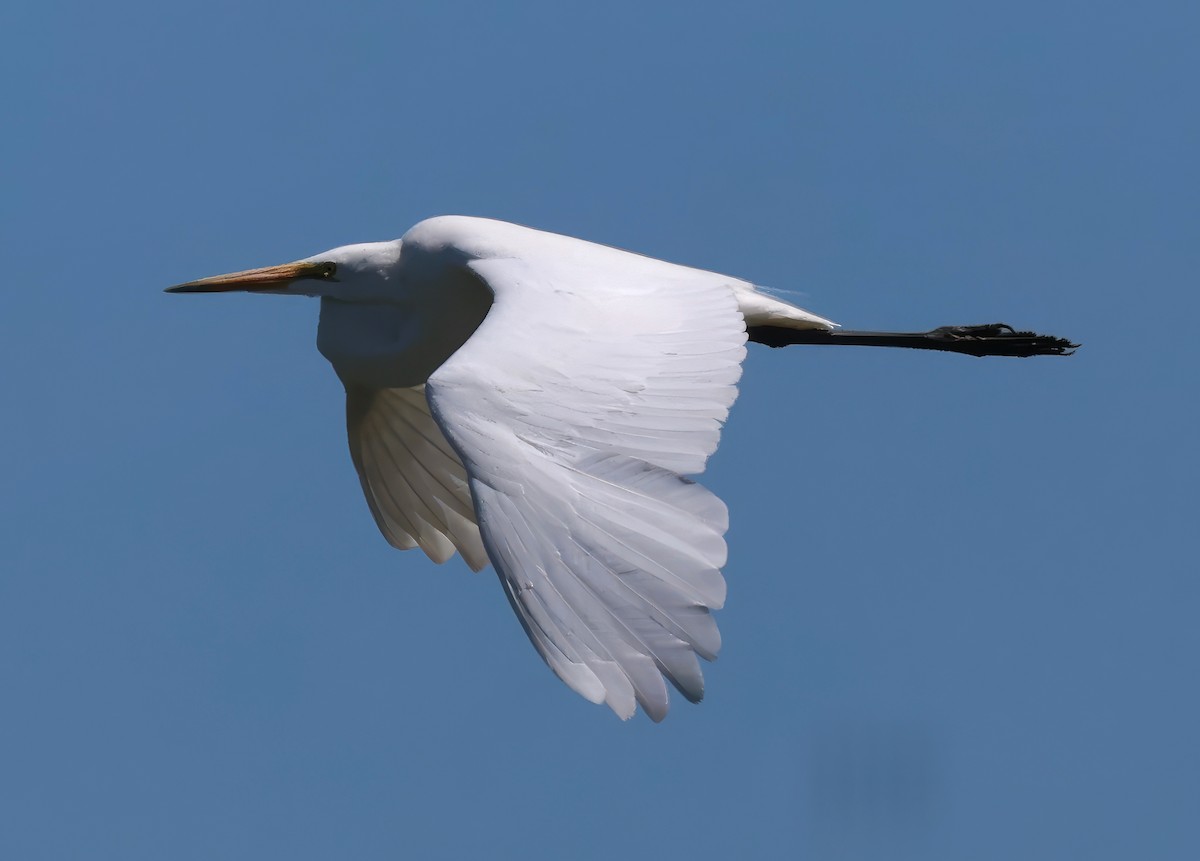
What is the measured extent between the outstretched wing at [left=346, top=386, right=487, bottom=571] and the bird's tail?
1.68 m

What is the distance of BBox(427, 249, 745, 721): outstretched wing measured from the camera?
4.22 m

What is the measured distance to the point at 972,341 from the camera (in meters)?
7.93

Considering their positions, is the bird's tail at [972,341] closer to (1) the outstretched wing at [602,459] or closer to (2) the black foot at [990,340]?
(2) the black foot at [990,340]

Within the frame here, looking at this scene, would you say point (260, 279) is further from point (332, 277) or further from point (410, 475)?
point (410, 475)

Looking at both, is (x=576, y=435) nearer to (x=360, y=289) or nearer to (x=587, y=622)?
(x=587, y=622)

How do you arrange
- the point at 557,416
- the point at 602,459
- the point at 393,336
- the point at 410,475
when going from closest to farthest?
the point at 602,459 → the point at 557,416 → the point at 393,336 → the point at 410,475

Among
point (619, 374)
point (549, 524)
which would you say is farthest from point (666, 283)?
point (549, 524)

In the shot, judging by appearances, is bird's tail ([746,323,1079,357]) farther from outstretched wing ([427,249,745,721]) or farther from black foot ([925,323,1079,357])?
outstretched wing ([427,249,745,721])

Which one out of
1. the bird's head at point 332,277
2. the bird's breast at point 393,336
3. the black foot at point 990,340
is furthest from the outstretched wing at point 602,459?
the black foot at point 990,340

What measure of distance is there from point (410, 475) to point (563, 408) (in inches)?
109

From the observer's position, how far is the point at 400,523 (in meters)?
7.80

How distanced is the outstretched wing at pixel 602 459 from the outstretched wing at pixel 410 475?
147 centimetres

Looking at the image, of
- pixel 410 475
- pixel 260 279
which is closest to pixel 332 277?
pixel 260 279

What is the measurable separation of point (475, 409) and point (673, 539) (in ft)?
2.95
